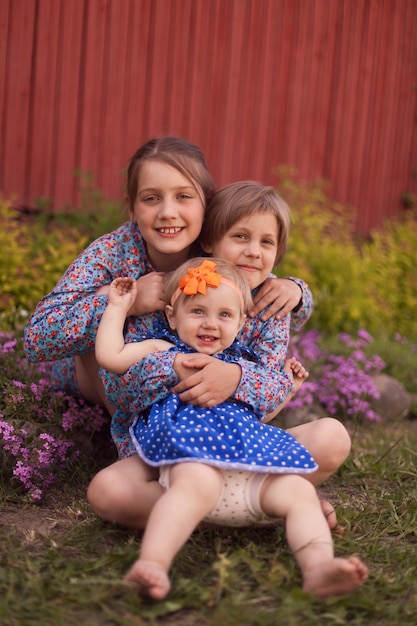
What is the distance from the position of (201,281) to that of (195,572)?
0.93 metres

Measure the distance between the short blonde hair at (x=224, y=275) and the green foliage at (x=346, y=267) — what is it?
9.71 feet

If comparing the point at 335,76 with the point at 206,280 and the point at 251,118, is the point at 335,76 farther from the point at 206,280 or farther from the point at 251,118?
the point at 206,280

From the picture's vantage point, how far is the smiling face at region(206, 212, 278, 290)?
307cm

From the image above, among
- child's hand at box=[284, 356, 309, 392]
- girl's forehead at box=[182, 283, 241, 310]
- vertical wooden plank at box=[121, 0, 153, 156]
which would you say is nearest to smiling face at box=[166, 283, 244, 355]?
girl's forehead at box=[182, 283, 241, 310]

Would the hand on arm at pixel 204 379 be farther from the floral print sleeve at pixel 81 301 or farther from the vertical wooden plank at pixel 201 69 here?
the vertical wooden plank at pixel 201 69

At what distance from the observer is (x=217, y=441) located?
2.51 meters

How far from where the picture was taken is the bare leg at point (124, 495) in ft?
8.45

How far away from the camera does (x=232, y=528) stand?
2.75 metres

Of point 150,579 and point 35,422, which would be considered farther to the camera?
point 35,422

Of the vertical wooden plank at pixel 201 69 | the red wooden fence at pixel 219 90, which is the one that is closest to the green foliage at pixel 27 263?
the red wooden fence at pixel 219 90

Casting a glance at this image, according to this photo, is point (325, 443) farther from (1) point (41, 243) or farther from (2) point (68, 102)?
(2) point (68, 102)

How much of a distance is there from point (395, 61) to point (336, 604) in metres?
7.44

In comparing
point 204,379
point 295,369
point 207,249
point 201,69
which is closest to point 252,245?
point 207,249

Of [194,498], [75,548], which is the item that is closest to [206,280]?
[194,498]
